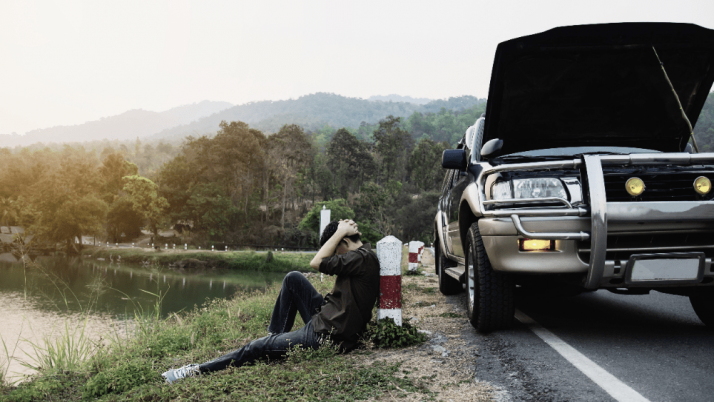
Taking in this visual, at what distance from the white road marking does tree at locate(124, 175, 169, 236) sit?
6322cm

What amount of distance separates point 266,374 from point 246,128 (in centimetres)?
6475

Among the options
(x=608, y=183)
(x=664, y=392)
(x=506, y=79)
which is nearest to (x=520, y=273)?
(x=608, y=183)

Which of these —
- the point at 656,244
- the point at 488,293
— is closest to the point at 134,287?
the point at 488,293

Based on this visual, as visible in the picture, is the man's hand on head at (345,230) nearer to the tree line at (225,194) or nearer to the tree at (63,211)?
the tree at (63,211)

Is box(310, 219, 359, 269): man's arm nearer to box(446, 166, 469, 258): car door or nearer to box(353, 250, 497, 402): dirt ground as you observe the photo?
box(353, 250, 497, 402): dirt ground

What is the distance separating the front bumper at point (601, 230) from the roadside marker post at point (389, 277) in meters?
1.07

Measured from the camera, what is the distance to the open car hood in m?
3.97

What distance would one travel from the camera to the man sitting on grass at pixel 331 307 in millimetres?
3562

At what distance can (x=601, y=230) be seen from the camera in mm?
3131

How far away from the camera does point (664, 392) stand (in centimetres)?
256

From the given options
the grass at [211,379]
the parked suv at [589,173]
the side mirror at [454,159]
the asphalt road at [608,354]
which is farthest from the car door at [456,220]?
the grass at [211,379]

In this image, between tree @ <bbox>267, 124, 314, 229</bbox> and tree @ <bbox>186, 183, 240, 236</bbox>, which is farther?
tree @ <bbox>267, 124, 314, 229</bbox>

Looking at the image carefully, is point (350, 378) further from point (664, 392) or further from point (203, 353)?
point (203, 353)

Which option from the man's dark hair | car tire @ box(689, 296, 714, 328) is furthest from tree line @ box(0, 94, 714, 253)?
the man's dark hair
